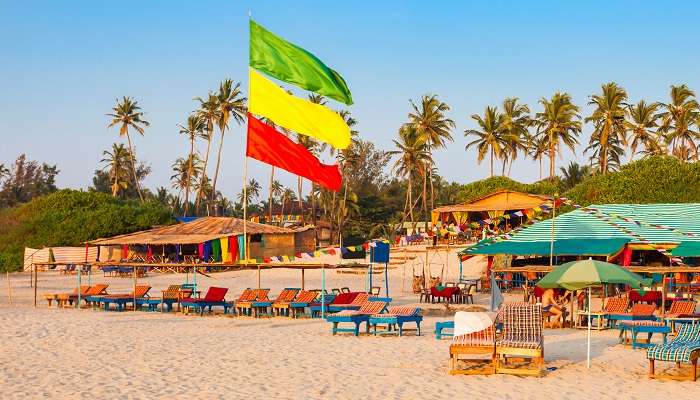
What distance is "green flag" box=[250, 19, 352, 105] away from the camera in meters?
19.3

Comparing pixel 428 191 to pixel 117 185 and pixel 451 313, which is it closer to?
pixel 117 185

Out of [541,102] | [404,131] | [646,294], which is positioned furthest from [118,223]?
[646,294]

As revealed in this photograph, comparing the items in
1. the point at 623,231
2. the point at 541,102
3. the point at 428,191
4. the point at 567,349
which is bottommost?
the point at 567,349

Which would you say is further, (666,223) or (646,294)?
(666,223)

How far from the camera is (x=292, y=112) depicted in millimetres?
19422

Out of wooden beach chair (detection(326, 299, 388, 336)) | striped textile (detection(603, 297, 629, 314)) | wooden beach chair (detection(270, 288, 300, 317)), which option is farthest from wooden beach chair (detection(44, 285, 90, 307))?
striped textile (detection(603, 297, 629, 314))

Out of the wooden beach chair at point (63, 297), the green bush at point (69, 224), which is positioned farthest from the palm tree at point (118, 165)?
the wooden beach chair at point (63, 297)

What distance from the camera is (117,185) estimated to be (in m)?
82.9

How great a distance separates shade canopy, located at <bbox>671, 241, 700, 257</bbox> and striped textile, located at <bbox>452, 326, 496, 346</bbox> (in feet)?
50.7

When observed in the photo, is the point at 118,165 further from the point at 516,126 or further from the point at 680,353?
the point at 680,353

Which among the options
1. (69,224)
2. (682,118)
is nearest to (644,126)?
(682,118)

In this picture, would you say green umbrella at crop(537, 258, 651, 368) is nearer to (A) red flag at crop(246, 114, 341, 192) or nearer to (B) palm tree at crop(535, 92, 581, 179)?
(A) red flag at crop(246, 114, 341, 192)

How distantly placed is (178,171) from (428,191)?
29.6 meters

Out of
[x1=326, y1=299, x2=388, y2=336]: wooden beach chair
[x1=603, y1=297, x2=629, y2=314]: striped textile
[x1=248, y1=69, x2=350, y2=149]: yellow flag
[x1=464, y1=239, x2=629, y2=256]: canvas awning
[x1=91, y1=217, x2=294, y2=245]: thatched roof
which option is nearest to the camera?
[x1=326, y1=299, x2=388, y2=336]: wooden beach chair
